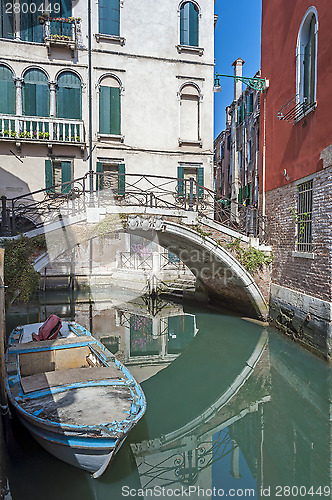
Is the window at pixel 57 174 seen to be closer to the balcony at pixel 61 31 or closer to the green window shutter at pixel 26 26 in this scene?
the balcony at pixel 61 31

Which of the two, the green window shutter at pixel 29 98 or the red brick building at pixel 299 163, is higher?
the green window shutter at pixel 29 98

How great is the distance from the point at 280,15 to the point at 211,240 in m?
5.30

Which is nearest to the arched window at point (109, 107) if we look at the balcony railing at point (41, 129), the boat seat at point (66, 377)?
the balcony railing at point (41, 129)

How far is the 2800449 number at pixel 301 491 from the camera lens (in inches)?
143

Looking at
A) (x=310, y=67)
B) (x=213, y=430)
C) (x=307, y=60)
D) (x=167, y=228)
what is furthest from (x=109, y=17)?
(x=213, y=430)

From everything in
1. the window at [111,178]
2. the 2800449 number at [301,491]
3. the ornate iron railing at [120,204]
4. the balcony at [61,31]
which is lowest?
the 2800449 number at [301,491]

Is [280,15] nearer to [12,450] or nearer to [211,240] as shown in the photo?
[211,240]

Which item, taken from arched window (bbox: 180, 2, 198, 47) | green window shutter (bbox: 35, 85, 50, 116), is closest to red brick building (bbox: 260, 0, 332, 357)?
arched window (bbox: 180, 2, 198, 47)

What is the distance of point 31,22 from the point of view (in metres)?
11.8

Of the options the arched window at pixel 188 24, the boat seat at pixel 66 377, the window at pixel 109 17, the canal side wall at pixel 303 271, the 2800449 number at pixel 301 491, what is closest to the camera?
the 2800449 number at pixel 301 491

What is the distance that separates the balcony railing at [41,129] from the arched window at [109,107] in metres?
0.82

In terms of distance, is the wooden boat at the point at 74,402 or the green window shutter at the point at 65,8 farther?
the green window shutter at the point at 65,8

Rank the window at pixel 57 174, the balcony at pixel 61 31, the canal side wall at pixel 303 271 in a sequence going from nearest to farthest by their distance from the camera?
1. the canal side wall at pixel 303 271
2. the balcony at pixel 61 31
3. the window at pixel 57 174

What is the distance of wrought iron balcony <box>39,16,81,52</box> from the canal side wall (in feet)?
26.8
